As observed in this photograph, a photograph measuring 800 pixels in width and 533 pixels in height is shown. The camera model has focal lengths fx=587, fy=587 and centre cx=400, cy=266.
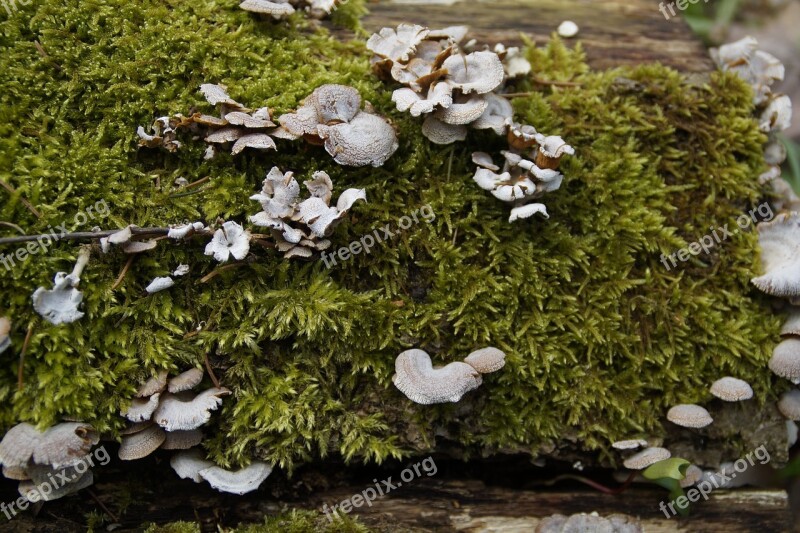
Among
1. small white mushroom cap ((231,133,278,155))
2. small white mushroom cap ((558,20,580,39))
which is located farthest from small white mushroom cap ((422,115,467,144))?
small white mushroom cap ((558,20,580,39))

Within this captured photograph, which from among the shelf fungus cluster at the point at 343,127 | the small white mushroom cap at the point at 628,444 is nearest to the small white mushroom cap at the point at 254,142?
the shelf fungus cluster at the point at 343,127

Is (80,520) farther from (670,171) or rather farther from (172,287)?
(670,171)

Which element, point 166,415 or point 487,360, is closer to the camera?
point 166,415

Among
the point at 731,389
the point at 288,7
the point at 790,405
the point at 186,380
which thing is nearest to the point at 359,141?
the point at 288,7

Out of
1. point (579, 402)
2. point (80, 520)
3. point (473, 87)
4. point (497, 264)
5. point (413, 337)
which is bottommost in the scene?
point (80, 520)

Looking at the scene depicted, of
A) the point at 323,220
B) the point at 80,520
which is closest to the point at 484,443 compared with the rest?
the point at 323,220

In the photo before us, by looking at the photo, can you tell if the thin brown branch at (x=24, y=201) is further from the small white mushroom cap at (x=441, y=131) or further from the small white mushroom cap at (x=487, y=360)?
the small white mushroom cap at (x=487, y=360)

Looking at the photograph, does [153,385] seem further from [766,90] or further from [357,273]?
[766,90]
